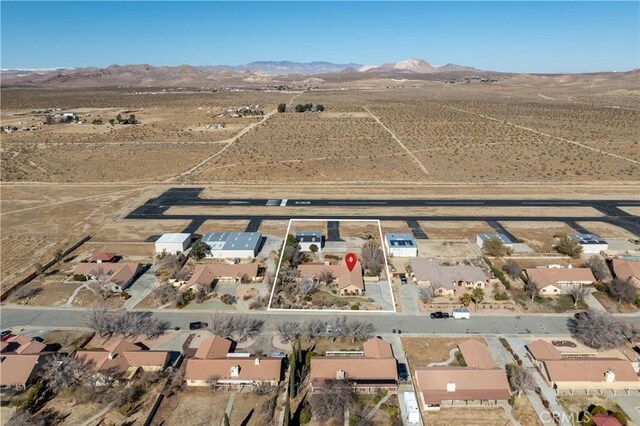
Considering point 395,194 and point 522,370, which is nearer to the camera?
point 522,370

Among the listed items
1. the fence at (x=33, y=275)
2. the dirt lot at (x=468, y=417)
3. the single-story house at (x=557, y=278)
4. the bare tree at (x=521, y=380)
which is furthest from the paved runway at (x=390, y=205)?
the dirt lot at (x=468, y=417)

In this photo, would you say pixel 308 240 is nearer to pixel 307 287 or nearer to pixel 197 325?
pixel 307 287

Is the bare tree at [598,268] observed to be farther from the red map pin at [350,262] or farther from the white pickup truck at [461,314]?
the red map pin at [350,262]

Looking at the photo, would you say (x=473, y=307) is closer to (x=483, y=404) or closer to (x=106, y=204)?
(x=483, y=404)

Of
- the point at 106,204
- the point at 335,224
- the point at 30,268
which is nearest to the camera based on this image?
the point at 30,268

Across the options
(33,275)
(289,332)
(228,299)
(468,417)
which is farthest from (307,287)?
(33,275)

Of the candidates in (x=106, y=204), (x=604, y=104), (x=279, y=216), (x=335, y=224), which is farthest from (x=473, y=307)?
(x=604, y=104)

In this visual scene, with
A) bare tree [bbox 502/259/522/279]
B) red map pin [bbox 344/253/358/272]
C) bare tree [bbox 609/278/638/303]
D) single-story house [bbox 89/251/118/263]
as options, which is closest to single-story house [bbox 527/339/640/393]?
bare tree [bbox 609/278/638/303]
